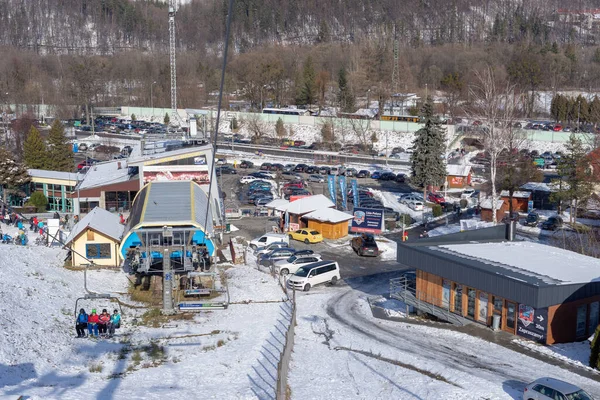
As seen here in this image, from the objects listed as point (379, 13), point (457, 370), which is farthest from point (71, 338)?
point (379, 13)

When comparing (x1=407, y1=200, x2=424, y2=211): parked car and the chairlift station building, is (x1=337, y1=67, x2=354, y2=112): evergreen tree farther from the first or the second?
the chairlift station building

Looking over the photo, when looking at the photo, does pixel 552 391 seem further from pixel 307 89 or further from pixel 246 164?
pixel 307 89

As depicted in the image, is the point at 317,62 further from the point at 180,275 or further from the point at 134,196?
the point at 180,275

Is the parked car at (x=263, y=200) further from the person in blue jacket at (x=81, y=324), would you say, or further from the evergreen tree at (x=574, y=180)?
the person in blue jacket at (x=81, y=324)

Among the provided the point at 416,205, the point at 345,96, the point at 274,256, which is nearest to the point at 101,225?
the point at 274,256

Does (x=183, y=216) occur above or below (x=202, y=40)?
below

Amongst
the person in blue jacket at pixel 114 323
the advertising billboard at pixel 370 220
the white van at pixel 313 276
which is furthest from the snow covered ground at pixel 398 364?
the advertising billboard at pixel 370 220
